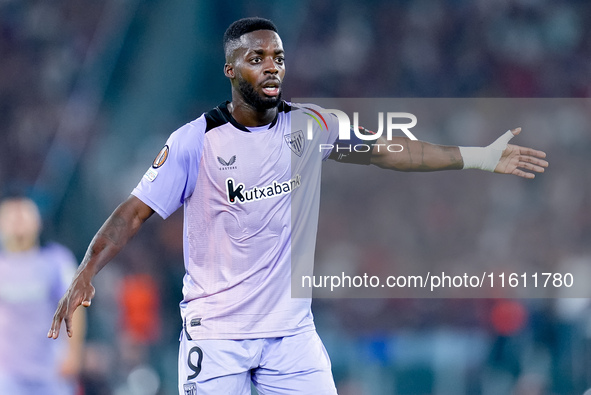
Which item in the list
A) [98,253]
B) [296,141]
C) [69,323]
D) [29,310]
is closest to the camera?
[69,323]

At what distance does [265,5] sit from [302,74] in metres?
0.75

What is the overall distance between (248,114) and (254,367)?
1.06 metres

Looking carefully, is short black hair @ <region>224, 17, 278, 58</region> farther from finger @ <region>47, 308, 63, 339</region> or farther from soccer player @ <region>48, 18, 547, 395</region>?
finger @ <region>47, 308, 63, 339</region>

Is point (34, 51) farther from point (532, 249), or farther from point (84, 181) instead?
point (532, 249)

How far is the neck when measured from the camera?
10.9 ft

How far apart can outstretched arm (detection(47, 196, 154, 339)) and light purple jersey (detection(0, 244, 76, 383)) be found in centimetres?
185

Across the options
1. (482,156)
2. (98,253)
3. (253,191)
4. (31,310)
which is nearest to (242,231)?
(253,191)

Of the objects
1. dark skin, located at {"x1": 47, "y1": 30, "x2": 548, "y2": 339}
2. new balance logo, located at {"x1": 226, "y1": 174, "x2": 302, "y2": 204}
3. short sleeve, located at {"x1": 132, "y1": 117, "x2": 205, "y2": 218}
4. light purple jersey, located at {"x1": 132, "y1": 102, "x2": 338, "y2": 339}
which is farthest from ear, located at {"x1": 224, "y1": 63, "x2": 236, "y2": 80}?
new balance logo, located at {"x1": 226, "y1": 174, "x2": 302, "y2": 204}

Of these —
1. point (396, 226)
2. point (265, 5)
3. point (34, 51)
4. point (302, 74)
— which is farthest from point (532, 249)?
point (34, 51)

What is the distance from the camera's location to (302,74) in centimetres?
760

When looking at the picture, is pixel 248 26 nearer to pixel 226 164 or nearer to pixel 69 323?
pixel 226 164

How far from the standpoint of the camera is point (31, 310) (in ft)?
15.5

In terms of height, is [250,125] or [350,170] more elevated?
[350,170]

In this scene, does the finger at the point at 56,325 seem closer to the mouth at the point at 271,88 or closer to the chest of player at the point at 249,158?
the chest of player at the point at 249,158
